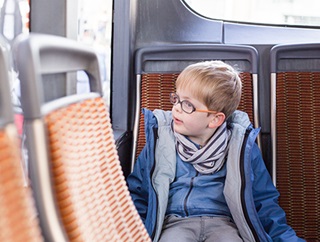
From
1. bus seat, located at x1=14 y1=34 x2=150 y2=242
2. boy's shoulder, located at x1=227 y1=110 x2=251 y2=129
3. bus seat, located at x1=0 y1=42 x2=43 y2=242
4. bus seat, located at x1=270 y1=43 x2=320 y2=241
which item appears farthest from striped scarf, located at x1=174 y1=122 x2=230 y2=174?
bus seat, located at x1=0 y1=42 x2=43 y2=242

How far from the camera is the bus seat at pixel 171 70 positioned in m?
2.92

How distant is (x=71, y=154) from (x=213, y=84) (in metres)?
1.37

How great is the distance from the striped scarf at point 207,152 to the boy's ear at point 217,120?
0.03m

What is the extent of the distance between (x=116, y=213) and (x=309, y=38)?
96.8 inches

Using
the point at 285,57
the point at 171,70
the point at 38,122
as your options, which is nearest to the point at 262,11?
the point at 285,57

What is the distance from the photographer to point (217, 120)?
2.44 meters

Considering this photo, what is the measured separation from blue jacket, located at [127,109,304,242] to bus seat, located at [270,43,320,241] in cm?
42

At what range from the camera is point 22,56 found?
0.93 metres

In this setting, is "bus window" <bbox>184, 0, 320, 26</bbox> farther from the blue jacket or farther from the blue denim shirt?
the blue denim shirt

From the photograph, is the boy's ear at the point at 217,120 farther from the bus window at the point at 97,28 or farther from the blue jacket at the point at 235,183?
the bus window at the point at 97,28

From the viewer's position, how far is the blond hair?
2354 millimetres

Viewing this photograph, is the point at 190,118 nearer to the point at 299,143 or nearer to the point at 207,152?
the point at 207,152

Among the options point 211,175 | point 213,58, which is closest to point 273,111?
point 213,58

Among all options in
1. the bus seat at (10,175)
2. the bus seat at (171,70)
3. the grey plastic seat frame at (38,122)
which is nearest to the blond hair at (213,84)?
the bus seat at (171,70)
